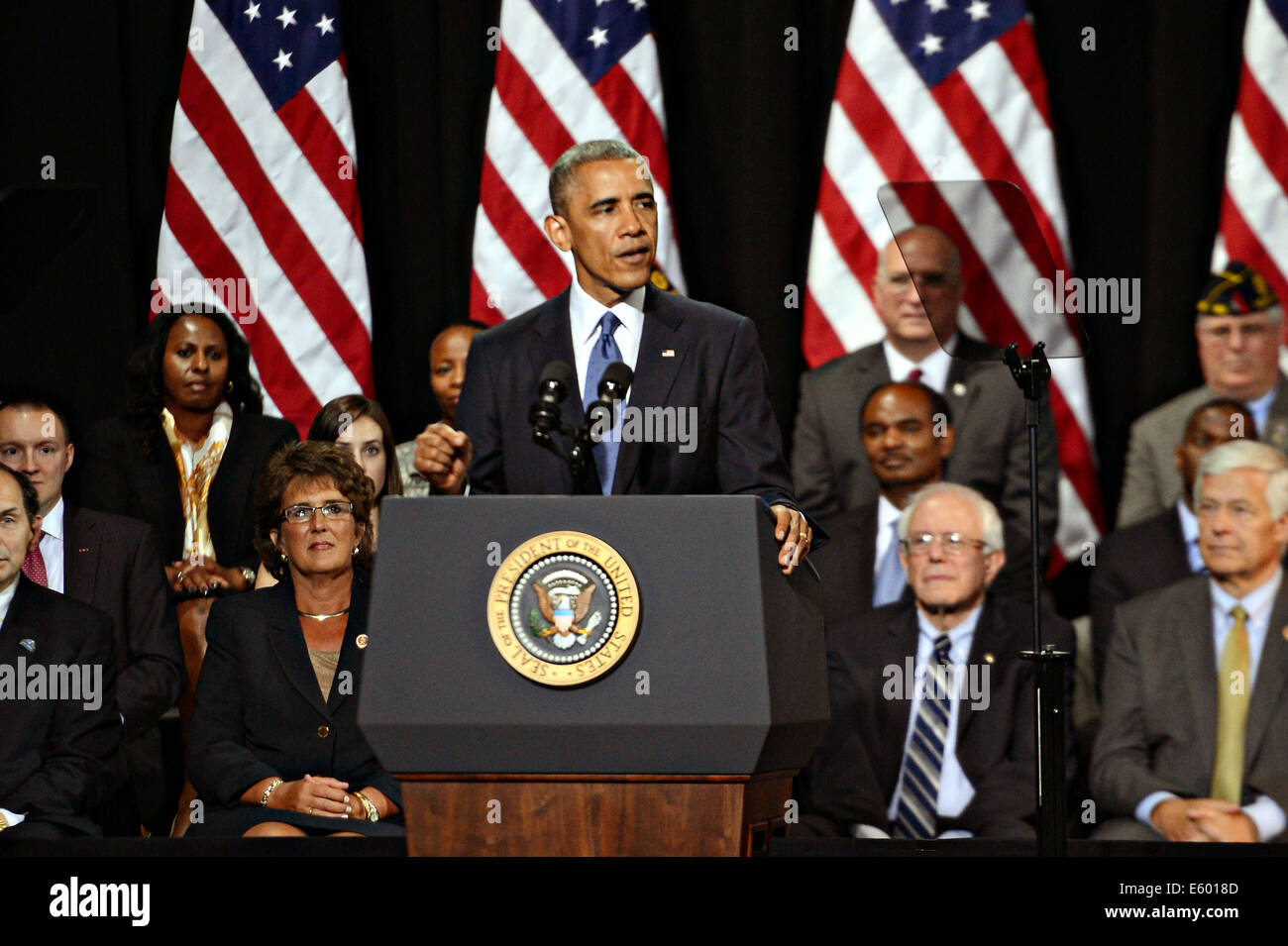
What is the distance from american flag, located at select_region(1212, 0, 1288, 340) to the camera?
5180mm

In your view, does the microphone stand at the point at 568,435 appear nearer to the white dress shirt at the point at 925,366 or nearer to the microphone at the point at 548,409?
the microphone at the point at 548,409

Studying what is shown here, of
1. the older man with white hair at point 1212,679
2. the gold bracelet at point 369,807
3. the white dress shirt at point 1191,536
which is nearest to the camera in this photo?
the gold bracelet at point 369,807

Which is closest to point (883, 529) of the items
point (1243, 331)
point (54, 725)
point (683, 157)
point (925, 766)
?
point (925, 766)

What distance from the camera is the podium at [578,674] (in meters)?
2.38

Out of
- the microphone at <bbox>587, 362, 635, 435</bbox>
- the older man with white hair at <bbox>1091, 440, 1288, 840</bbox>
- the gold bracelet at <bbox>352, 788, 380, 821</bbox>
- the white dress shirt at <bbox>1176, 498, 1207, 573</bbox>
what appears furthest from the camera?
the white dress shirt at <bbox>1176, 498, 1207, 573</bbox>

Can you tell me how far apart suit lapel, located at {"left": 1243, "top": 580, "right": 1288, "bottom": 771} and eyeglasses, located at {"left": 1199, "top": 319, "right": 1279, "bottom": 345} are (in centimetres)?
81

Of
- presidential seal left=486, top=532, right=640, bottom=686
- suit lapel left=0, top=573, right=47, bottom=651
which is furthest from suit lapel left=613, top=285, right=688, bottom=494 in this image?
suit lapel left=0, top=573, right=47, bottom=651

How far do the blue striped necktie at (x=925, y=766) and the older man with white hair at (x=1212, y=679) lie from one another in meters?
0.39

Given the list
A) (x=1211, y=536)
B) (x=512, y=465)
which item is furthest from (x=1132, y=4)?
(x=512, y=465)

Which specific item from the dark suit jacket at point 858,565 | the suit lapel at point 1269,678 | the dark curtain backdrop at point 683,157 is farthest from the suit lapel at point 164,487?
the suit lapel at point 1269,678

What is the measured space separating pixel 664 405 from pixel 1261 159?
3117 mm

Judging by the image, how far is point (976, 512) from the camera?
175 inches

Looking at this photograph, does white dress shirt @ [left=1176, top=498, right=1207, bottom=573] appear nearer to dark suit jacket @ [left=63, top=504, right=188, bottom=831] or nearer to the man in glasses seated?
the man in glasses seated

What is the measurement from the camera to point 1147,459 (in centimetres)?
487
